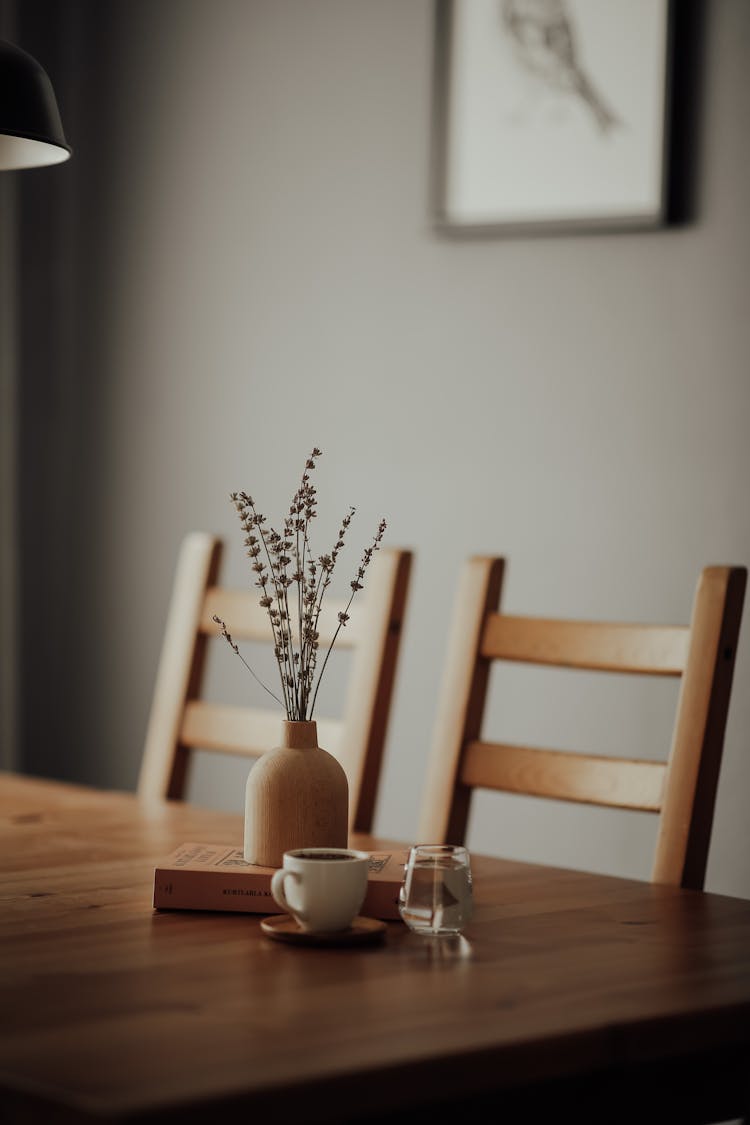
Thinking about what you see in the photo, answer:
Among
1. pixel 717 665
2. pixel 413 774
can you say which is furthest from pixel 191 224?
pixel 717 665

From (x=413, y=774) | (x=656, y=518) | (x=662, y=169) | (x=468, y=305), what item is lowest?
(x=413, y=774)

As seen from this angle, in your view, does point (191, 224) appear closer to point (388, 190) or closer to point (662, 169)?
point (388, 190)

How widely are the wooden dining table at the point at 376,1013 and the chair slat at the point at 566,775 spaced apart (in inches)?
9.0

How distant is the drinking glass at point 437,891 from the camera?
1.33 meters

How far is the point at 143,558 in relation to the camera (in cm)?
344

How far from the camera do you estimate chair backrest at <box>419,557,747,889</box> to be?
5.59 ft

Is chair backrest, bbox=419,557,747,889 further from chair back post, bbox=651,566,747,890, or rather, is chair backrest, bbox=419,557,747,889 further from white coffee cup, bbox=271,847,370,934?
white coffee cup, bbox=271,847,370,934

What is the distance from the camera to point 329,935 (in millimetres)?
1286

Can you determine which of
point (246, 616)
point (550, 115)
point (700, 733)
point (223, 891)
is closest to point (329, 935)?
point (223, 891)

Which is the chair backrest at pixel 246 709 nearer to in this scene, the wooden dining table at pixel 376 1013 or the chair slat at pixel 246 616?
the chair slat at pixel 246 616

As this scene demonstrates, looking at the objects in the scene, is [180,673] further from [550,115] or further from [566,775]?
[550,115]

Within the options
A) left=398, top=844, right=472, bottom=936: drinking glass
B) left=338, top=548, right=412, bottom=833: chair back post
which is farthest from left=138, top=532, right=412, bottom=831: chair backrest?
left=398, top=844, right=472, bottom=936: drinking glass

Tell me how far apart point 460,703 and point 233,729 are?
0.38 m

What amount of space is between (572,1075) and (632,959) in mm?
219
